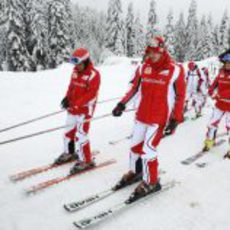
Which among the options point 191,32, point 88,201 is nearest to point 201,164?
point 88,201

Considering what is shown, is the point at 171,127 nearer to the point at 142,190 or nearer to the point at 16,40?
the point at 142,190

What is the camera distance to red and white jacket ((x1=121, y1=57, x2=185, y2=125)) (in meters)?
4.40

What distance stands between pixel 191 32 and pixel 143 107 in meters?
61.3

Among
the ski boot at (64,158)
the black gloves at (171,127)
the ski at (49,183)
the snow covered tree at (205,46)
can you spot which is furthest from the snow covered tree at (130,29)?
the black gloves at (171,127)

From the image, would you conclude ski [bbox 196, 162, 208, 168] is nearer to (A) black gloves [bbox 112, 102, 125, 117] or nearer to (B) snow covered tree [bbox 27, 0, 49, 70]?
(A) black gloves [bbox 112, 102, 125, 117]

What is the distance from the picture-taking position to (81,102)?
5293mm

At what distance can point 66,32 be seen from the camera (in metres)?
37.0

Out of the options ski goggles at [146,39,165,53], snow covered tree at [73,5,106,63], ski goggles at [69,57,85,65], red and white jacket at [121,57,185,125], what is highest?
ski goggles at [146,39,165,53]

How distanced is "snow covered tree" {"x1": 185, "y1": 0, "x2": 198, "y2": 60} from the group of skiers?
58633 millimetres

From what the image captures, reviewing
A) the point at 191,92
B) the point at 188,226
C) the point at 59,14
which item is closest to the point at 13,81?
the point at 191,92

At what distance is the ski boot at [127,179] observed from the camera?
4968 millimetres

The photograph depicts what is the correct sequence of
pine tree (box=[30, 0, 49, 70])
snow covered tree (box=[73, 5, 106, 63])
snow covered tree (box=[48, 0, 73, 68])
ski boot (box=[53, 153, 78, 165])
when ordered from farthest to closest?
snow covered tree (box=[73, 5, 106, 63])
snow covered tree (box=[48, 0, 73, 68])
pine tree (box=[30, 0, 49, 70])
ski boot (box=[53, 153, 78, 165])

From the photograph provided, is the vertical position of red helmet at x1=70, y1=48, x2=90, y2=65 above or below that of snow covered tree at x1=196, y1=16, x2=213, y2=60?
above

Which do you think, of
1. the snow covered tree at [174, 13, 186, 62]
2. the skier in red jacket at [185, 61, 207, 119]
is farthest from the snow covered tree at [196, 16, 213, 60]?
the skier in red jacket at [185, 61, 207, 119]
